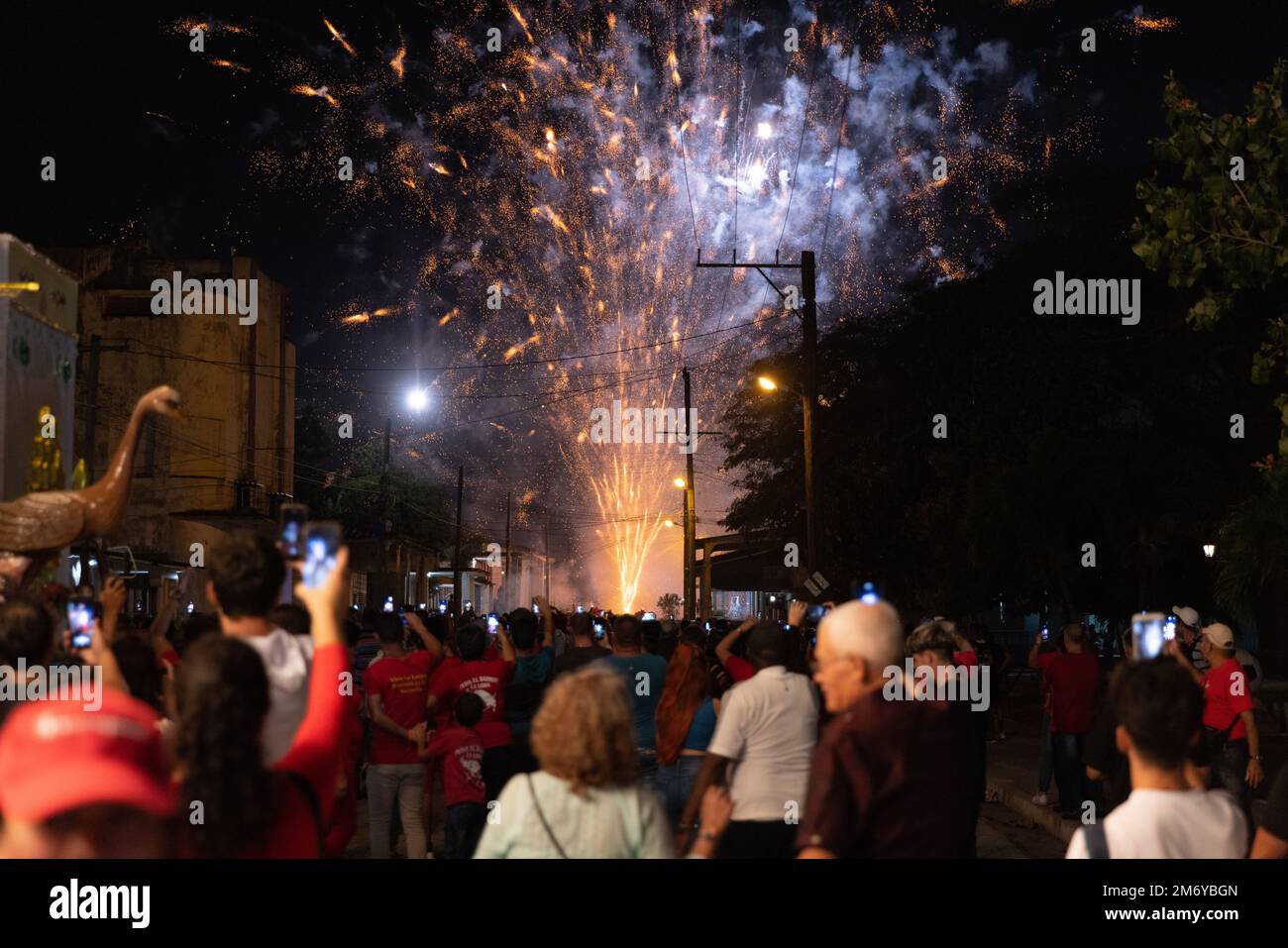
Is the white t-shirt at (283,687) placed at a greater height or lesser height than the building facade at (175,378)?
lesser

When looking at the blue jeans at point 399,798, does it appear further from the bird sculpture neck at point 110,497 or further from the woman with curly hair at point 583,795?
the woman with curly hair at point 583,795

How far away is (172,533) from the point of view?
144ft

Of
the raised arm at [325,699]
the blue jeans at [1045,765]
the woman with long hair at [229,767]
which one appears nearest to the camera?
the woman with long hair at [229,767]

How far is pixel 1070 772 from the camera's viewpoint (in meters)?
13.0

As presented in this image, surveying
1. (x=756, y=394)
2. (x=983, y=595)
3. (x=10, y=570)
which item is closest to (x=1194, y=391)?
→ (x=983, y=595)

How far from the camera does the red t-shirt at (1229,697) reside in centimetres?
1021

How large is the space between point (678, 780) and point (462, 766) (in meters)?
1.39

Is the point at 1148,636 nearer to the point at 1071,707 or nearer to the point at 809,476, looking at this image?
the point at 1071,707

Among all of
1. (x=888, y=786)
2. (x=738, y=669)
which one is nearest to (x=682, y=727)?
(x=738, y=669)

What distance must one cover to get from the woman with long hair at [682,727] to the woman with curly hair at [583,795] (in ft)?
13.8

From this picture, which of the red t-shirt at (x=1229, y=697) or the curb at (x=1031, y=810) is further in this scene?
the curb at (x=1031, y=810)

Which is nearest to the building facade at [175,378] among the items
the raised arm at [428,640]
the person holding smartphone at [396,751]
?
the raised arm at [428,640]
